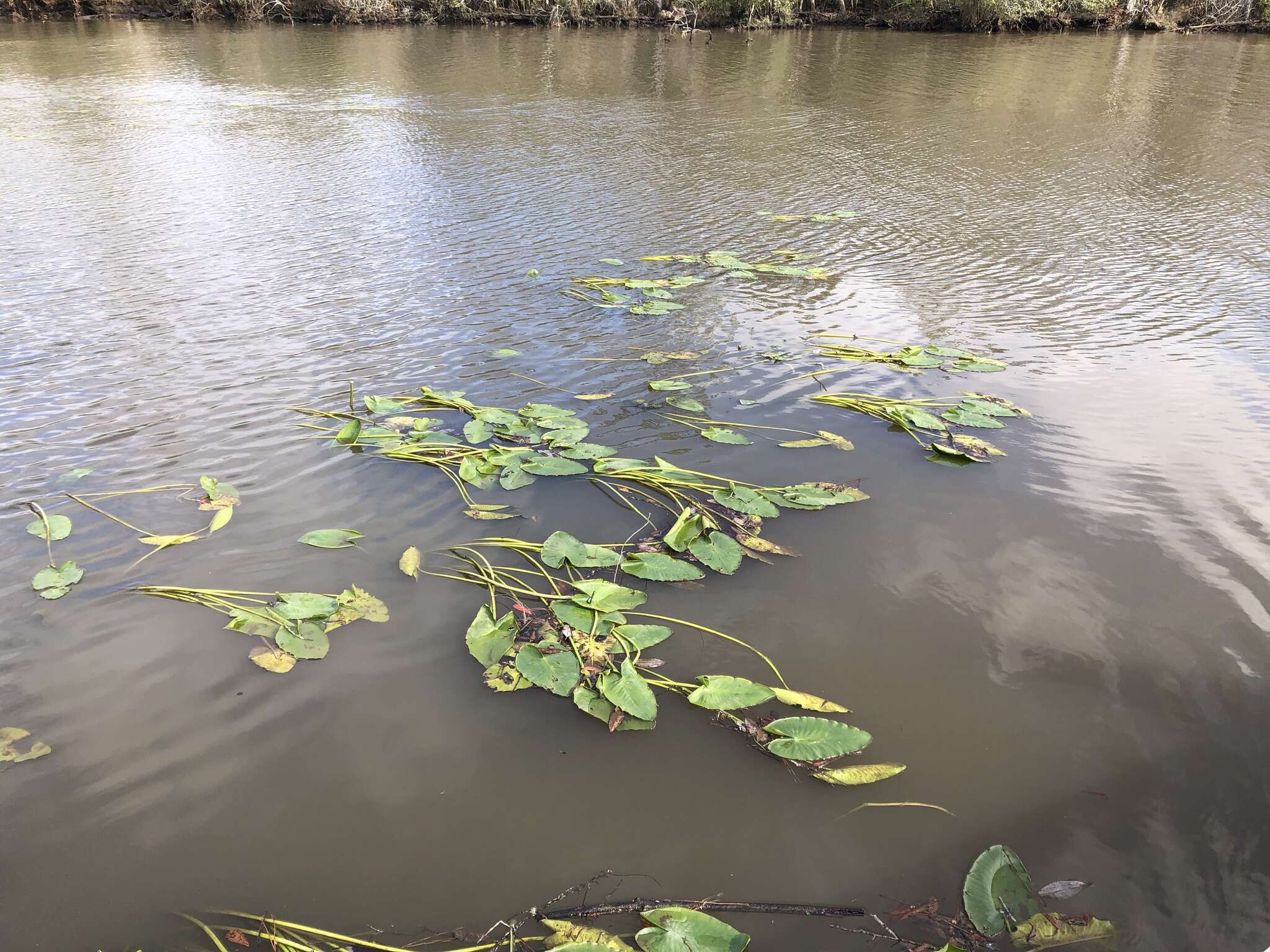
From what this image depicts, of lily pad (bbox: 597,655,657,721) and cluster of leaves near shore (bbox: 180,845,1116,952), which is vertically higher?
lily pad (bbox: 597,655,657,721)

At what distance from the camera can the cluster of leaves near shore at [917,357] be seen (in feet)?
16.4

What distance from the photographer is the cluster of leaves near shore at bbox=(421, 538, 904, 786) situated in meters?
2.39

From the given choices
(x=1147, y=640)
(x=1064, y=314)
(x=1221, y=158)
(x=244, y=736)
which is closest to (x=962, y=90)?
(x=1221, y=158)

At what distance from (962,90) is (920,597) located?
16.2 m

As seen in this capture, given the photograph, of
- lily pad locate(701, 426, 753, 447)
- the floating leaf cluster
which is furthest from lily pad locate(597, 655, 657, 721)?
lily pad locate(701, 426, 753, 447)

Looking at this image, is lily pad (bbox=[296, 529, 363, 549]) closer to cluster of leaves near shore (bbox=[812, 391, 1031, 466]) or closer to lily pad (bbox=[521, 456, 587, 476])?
lily pad (bbox=[521, 456, 587, 476])

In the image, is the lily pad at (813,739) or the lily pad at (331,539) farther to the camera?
the lily pad at (331,539)

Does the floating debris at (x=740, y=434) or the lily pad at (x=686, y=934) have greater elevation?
the floating debris at (x=740, y=434)

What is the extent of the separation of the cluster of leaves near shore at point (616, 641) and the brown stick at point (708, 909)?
0.37 meters

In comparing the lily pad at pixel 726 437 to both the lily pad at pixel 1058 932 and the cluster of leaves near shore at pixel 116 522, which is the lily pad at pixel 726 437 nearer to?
the cluster of leaves near shore at pixel 116 522

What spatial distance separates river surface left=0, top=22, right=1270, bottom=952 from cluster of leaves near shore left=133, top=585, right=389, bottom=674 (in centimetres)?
6

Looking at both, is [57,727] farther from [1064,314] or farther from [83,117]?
[83,117]

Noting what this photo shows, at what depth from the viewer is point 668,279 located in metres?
6.56

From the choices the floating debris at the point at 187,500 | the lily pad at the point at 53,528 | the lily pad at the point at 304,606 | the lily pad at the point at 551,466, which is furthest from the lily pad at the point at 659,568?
the lily pad at the point at 53,528
